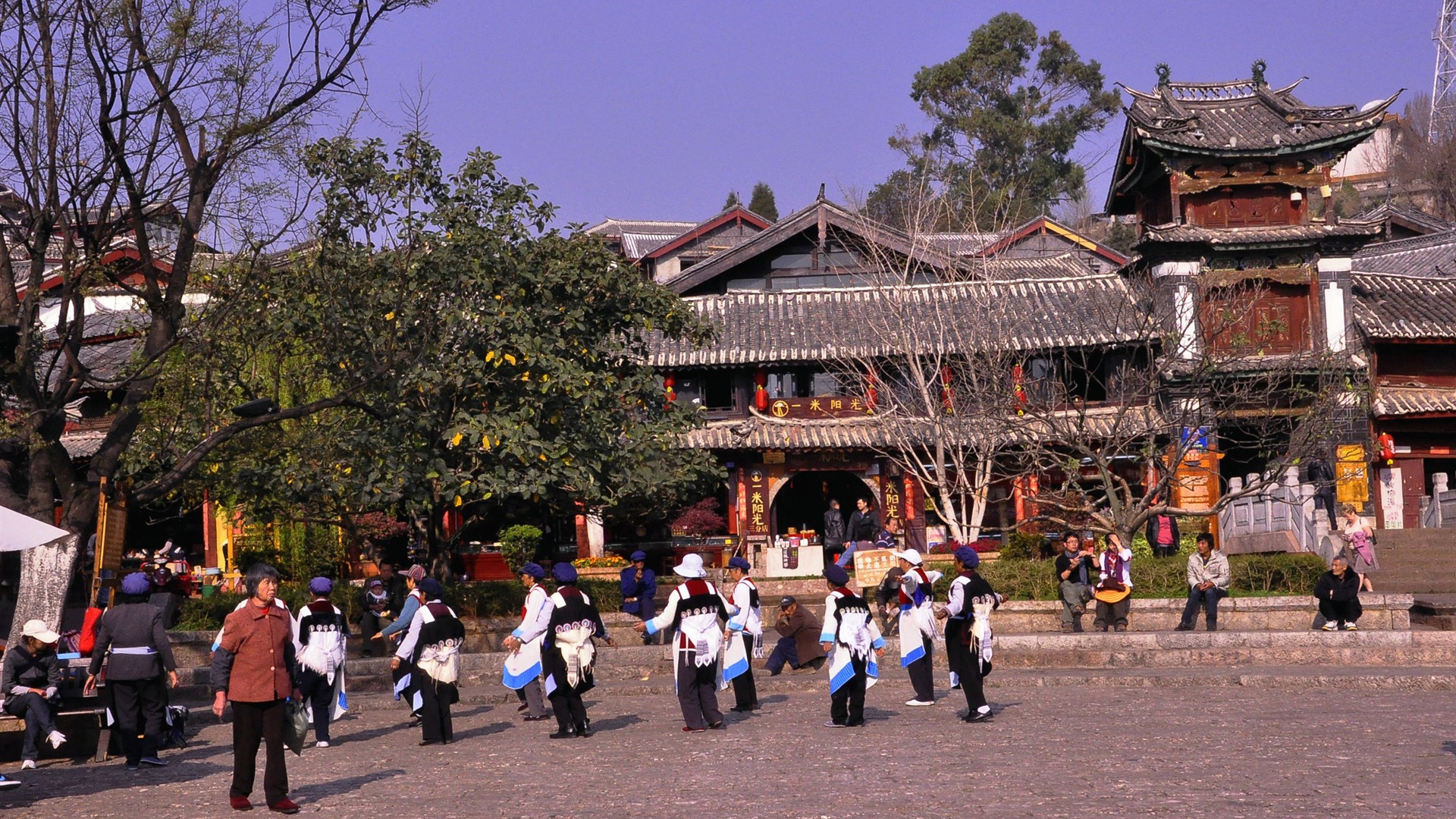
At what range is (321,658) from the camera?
1315cm

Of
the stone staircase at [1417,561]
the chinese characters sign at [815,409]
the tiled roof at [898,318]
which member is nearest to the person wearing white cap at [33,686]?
the tiled roof at [898,318]

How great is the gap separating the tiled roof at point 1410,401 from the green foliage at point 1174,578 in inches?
468

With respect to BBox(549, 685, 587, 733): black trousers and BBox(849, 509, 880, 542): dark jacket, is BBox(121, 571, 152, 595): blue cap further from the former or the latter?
BBox(849, 509, 880, 542): dark jacket

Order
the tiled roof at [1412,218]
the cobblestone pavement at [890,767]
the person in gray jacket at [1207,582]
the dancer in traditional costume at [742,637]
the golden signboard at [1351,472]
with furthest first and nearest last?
1. the tiled roof at [1412,218]
2. the golden signboard at [1351,472]
3. the person in gray jacket at [1207,582]
4. the dancer in traditional costume at [742,637]
5. the cobblestone pavement at [890,767]

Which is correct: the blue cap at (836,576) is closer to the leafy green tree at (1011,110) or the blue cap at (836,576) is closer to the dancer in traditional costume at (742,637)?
the dancer in traditional costume at (742,637)

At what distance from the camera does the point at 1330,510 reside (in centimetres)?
2633

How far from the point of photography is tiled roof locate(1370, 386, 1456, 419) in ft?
107

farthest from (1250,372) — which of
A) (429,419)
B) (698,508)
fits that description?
(429,419)

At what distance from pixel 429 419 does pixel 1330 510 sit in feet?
55.5

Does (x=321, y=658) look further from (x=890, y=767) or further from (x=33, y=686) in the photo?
(x=890, y=767)

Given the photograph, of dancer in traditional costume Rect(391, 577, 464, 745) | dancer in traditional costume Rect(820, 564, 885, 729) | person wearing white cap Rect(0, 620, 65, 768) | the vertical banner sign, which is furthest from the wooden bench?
the vertical banner sign

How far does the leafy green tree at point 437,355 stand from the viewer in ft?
58.3

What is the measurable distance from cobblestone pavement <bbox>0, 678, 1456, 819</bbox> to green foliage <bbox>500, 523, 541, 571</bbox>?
644 inches

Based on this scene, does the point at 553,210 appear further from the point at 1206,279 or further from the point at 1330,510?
the point at 1206,279
